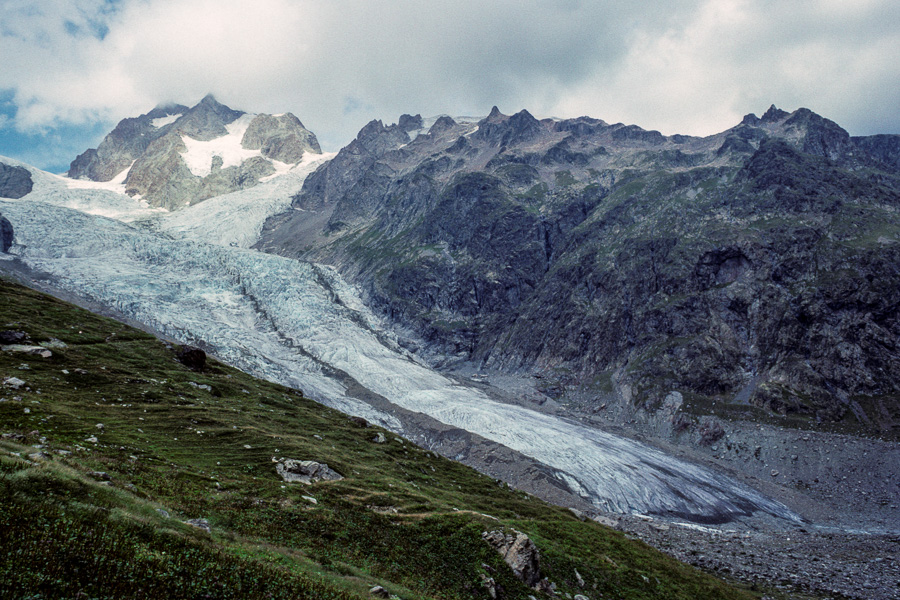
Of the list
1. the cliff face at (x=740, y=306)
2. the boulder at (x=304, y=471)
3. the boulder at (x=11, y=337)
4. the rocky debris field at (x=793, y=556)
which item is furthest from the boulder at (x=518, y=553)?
the cliff face at (x=740, y=306)

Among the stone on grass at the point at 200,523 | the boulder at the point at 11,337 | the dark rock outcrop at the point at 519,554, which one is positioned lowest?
the boulder at the point at 11,337

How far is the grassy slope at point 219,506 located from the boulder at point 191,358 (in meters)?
2.71

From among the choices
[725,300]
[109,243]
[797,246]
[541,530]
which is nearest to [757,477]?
[725,300]

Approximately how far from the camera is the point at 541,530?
121 feet

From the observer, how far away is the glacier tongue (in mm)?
89125

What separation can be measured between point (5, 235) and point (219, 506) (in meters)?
189

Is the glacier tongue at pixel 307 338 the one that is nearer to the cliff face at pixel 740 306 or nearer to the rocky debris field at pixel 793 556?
the rocky debris field at pixel 793 556

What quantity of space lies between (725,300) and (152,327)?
175625mm

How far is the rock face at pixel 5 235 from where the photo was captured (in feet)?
482

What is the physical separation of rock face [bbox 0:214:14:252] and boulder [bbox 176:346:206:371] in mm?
128864

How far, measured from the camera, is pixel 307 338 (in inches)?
5640

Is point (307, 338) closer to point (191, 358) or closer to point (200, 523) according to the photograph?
point (191, 358)

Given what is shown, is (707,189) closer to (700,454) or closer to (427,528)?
(700,454)

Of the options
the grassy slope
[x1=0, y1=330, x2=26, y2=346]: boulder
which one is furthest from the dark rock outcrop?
[x1=0, y1=330, x2=26, y2=346]: boulder
